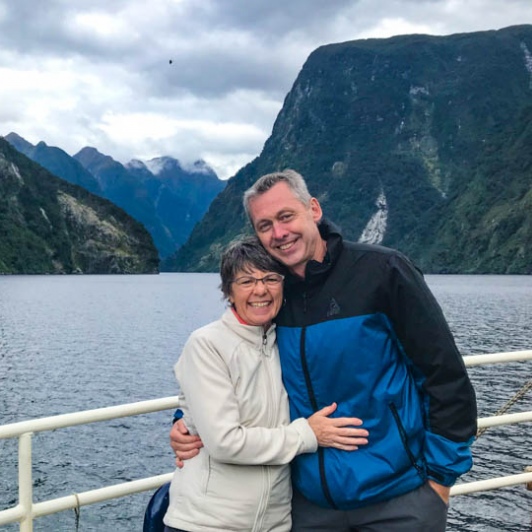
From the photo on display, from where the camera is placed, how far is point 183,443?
315 cm

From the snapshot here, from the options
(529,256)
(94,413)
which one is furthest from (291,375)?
(529,256)

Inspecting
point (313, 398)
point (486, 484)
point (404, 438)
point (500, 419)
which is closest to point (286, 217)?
point (313, 398)

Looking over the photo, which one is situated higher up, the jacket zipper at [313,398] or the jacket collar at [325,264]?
the jacket collar at [325,264]

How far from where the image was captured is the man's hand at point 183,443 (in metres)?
3.13

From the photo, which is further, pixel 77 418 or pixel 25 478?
pixel 77 418

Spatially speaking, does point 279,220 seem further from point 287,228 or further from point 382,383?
point 382,383

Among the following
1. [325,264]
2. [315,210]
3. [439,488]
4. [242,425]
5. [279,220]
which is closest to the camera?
[242,425]

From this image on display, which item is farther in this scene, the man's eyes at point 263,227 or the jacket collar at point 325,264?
the man's eyes at point 263,227

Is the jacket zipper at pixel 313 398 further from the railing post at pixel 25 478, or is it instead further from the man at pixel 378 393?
the railing post at pixel 25 478

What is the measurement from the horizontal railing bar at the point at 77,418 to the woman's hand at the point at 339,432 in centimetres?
91

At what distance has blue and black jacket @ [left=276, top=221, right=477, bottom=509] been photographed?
10.0 feet

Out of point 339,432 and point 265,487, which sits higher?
point 339,432

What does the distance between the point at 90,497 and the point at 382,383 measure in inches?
73.4

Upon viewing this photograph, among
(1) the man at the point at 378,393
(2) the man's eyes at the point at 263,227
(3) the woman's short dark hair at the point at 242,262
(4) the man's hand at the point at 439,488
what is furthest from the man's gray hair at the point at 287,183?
(4) the man's hand at the point at 439,488
